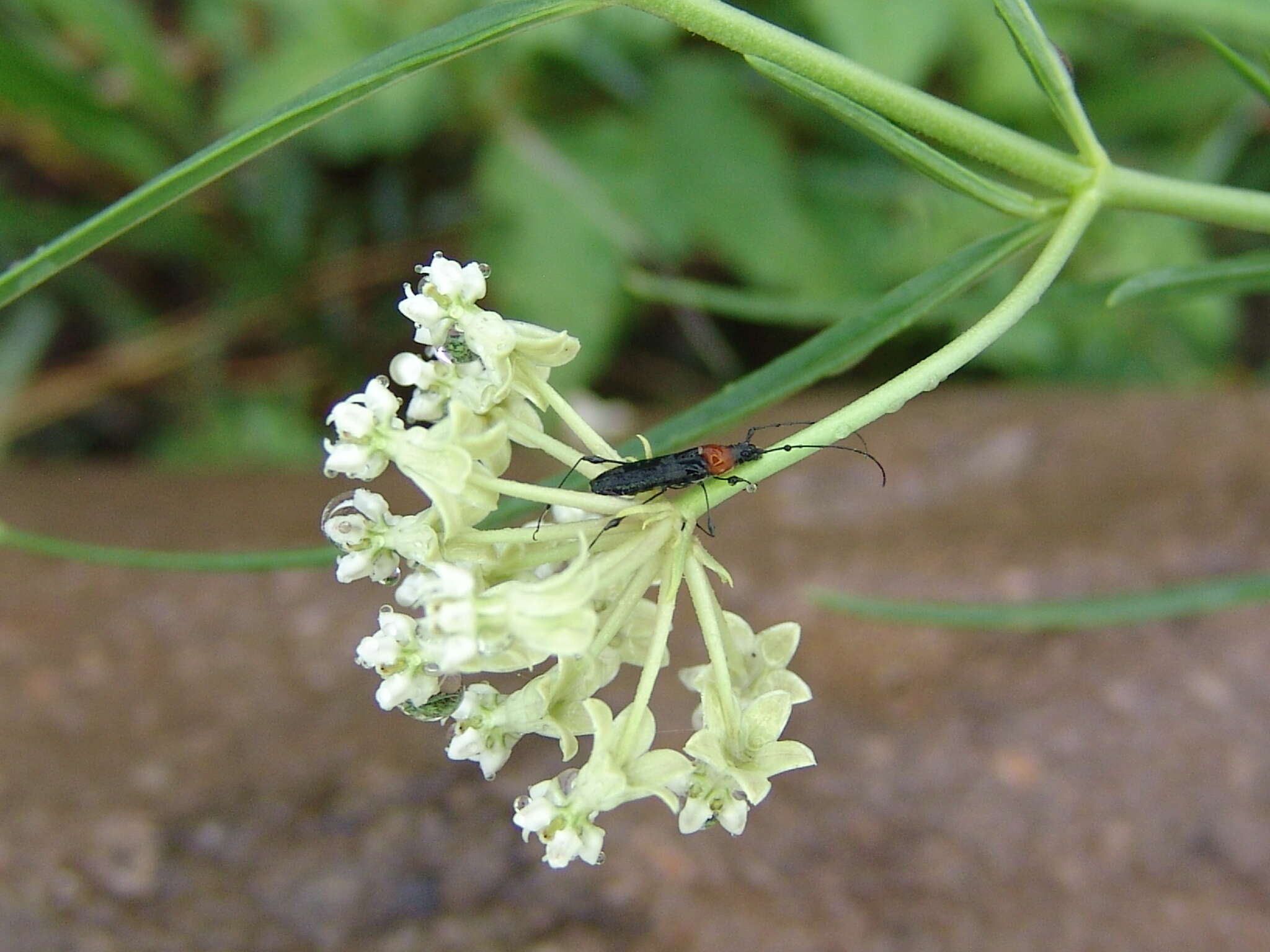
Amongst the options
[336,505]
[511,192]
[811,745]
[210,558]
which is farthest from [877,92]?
[511,192]

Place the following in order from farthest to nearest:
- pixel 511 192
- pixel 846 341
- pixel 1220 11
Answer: pixel 511 192, pixel 1220 11, pixel 846 341

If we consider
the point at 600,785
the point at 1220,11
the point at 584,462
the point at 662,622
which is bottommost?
the point at 600,785

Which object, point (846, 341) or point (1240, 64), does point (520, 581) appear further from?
point (1240, 64)

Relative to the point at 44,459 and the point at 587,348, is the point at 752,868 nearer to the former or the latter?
the point at 587,348

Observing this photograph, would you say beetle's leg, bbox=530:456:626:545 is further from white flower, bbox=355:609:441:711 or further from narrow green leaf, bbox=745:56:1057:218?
narrow green leaf, bbox=745:56:1057:218

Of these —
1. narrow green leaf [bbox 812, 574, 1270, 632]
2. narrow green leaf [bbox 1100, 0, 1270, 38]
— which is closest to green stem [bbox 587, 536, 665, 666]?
narrow green leaf [bbox 812, 574, 1270, 632]

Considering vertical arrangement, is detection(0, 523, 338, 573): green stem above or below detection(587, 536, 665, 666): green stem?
above
